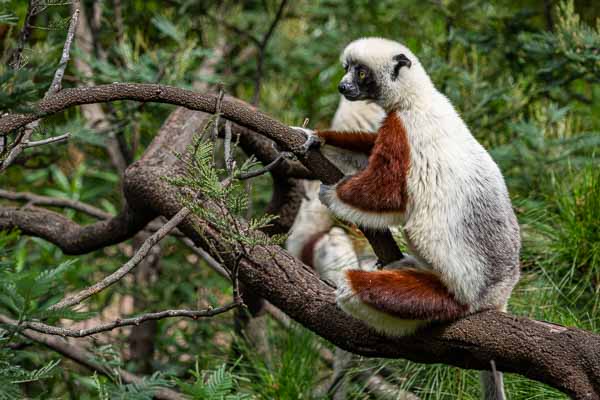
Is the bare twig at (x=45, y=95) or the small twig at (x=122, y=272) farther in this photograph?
the bare twig at (x=45, y=95)

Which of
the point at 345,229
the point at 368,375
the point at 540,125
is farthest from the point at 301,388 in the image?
the point at 540,125

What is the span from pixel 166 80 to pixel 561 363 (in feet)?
12.0

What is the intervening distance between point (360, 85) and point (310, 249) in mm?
2359

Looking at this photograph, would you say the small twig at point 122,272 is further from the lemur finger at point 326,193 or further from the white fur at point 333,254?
the white fur at point 333,254

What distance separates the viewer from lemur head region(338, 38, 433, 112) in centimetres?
356

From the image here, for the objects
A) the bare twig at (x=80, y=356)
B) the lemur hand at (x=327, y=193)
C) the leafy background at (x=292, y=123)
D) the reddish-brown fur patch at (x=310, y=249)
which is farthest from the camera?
the reddish-brown fur patch at (x=310, y=249)

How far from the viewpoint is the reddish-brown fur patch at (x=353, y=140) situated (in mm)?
3482

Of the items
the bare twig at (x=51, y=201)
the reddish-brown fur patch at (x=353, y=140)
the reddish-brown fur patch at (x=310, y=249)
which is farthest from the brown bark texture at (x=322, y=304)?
the reddish-brown fur patch at (x=310, y=249)

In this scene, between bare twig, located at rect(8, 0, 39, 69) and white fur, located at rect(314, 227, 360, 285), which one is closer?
bare twig, located at rect(8, 0, 39, 69)

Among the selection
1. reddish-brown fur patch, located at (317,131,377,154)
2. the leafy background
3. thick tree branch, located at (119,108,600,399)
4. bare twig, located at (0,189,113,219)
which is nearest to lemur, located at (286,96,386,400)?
the leafy background

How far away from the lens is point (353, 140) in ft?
11.6

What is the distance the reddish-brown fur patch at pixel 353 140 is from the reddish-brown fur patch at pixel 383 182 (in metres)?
0.18

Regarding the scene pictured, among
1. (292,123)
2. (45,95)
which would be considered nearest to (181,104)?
(45,95)

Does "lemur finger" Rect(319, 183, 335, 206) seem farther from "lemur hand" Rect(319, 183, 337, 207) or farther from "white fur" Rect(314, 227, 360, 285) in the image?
"white fur" Rect(314, 227, 360, 285)
